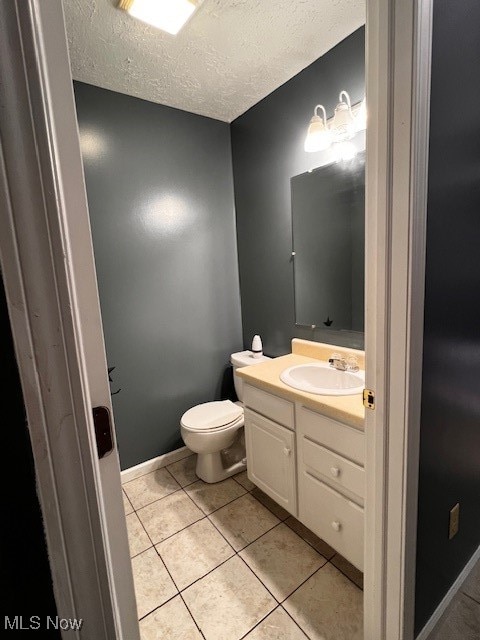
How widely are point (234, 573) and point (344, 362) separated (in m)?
1.15

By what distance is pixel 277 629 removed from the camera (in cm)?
114

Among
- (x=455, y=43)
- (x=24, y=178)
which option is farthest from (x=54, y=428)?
(x=455, y=43)

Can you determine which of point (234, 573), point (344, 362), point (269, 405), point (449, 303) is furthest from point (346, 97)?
point (234, 573)

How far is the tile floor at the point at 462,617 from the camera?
3.50 feet

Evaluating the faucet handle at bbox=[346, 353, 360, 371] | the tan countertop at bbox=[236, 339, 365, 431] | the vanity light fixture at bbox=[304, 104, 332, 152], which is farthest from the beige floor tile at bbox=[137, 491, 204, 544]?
the vanity light fixture at bbox=[304, 104, 332, 152]

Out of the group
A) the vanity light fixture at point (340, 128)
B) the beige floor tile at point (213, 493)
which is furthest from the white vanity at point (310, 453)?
the vanity light fixture at point (340, 128)

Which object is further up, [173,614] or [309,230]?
[309,230]

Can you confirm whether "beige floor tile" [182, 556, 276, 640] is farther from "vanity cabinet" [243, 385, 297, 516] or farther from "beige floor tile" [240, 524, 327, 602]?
"vanity cabinet" [243, 385, 297, 516]

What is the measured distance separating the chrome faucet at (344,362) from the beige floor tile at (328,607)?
94cm

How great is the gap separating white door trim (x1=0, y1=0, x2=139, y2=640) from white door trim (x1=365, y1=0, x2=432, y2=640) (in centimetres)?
70

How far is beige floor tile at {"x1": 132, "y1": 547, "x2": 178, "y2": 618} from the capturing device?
4.13ft

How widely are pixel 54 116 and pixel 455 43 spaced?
1.03 m

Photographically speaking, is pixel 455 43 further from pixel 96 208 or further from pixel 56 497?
pixel 96 208

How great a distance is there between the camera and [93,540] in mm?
430
